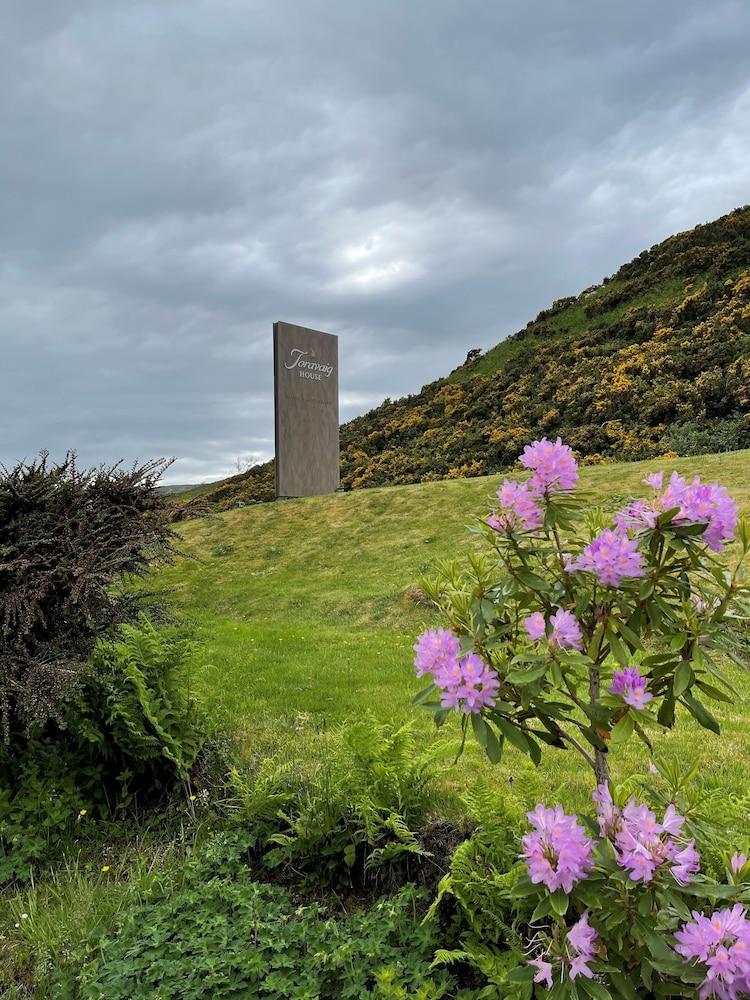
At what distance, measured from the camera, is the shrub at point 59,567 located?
3.44 meters

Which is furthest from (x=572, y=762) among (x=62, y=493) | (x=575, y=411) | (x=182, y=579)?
(x=575, y=411)

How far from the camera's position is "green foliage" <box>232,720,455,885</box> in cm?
279

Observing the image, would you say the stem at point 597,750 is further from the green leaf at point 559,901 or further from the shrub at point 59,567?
the shrub at point 59,567

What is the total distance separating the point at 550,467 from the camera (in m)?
1.67

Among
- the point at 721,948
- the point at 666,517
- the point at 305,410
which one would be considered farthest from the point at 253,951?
the point at 305,410

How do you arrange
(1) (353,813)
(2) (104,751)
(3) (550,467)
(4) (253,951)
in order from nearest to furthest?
1. (3) (550,467)
2. (4) (253,951)
3. (1) (353,813)
4. (2) (104,751)

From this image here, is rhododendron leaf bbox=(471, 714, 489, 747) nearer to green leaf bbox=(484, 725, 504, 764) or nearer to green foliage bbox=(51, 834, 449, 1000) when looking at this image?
green leaf bbox=(484, 725, 504, 764)

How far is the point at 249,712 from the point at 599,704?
3714 millimetres

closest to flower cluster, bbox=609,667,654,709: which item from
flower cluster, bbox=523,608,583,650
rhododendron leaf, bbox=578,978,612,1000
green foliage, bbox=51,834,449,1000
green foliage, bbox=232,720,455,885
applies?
flower cluster, bbox=523,608,583,650

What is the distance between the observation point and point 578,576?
68.2 inches

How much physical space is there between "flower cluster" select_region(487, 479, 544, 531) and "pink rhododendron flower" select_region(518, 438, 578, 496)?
0.13 feet

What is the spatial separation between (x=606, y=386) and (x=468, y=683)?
20502 millimetres

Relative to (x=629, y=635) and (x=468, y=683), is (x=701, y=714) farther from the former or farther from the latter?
(x=468, y=683)

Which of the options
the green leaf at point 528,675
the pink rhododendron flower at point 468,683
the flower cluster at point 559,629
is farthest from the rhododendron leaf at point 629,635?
the pink rhododendron flower at point 468,683
